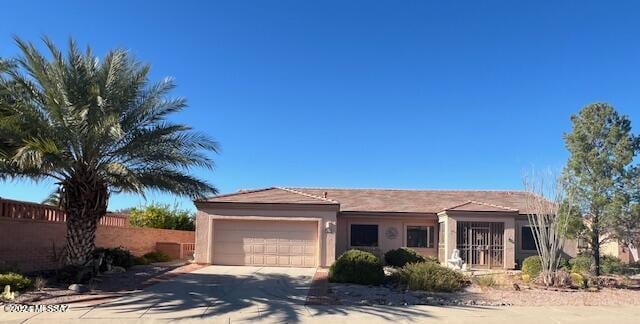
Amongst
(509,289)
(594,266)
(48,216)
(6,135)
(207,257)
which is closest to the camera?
(6,135)

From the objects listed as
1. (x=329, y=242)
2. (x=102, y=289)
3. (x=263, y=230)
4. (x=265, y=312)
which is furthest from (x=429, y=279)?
(x=263, y=230)

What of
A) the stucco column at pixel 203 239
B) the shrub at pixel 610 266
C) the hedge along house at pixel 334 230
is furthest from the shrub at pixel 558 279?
the stucco column at pixel 203 239

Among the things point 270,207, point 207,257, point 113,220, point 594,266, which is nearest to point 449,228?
point 594,266

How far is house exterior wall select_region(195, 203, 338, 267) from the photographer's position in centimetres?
2292

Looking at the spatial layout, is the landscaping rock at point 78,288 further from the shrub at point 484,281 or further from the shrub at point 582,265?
the shrub at point 582,265

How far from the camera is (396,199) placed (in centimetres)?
2916

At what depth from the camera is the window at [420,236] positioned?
87.8 feet

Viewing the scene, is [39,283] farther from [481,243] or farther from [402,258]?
[481,243]

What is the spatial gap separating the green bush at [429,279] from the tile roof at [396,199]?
690cm

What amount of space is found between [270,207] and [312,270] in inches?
133

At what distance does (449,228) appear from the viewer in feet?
79.2

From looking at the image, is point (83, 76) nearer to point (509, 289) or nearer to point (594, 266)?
point (509, 289)

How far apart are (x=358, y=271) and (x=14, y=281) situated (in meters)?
8.99

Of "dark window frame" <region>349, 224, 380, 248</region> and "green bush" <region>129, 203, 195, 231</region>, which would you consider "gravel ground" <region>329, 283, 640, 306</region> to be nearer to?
"dark window frame" <region>349, 224, 380, 248</region>
